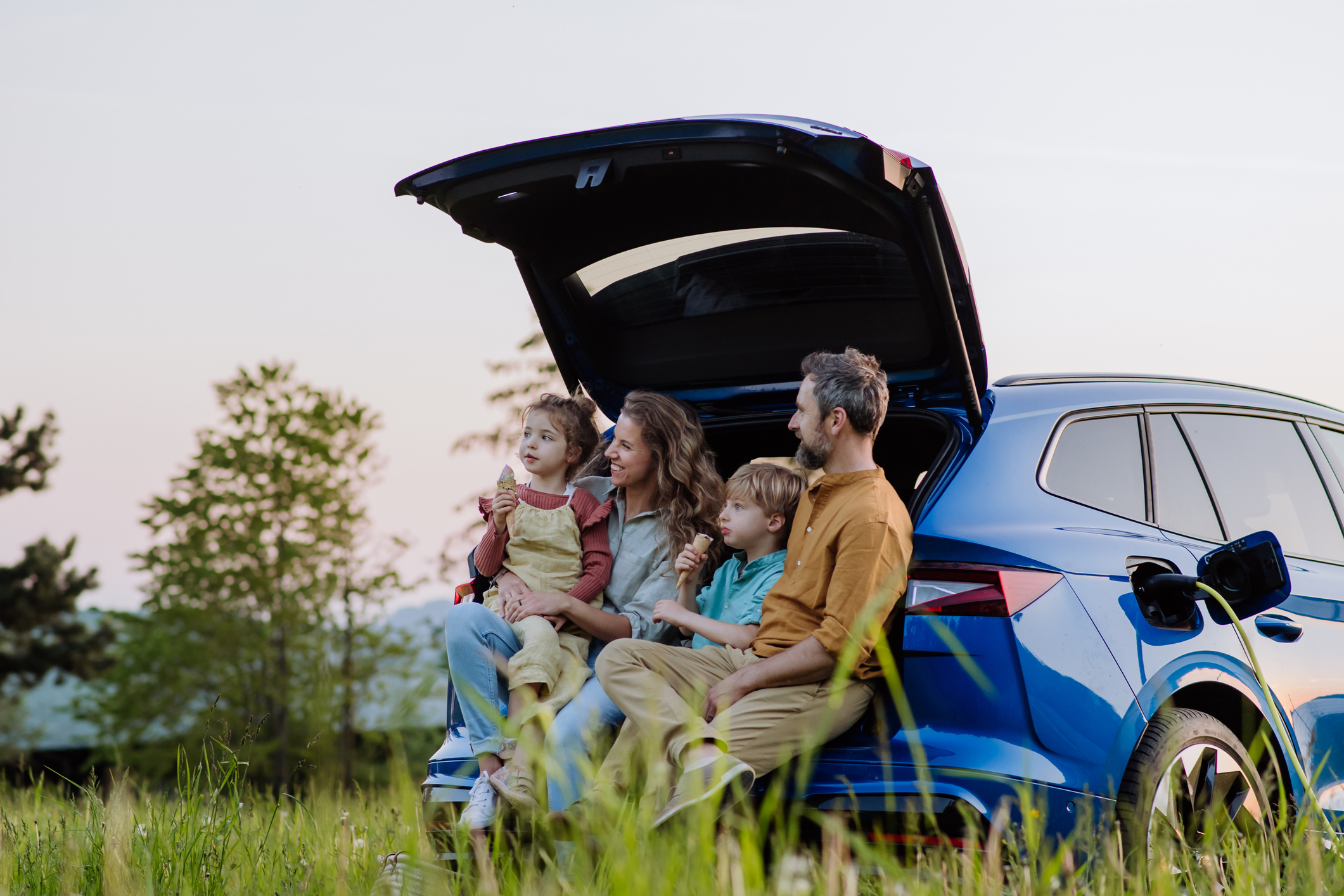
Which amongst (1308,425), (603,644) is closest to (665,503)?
(603,644)

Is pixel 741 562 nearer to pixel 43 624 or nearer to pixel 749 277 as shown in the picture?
pixel 749 277

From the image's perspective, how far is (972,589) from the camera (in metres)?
2.72

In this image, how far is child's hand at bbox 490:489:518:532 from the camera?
3715 mm

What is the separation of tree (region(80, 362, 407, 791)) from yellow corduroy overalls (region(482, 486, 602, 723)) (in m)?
18.6

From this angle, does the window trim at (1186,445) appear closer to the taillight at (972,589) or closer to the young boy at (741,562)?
the taillight at (972,589)

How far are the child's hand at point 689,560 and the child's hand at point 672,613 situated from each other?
13 centimetres

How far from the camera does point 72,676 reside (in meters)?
27.6

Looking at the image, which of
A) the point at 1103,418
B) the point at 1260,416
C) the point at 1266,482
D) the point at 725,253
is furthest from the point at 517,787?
the point at 1260,416

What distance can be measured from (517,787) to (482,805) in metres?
0.12

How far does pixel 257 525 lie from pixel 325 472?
5.56 feet

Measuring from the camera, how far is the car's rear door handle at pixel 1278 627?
11.0ft

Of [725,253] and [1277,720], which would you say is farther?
[725,253]

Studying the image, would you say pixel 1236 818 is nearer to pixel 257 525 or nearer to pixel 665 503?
pixel 665 503

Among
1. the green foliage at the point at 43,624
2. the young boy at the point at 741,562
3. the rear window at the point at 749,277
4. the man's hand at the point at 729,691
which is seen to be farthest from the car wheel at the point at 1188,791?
the green foliage at the point at 43,624
